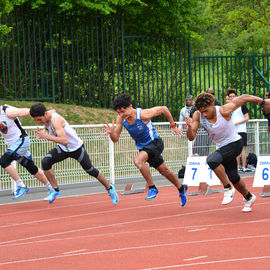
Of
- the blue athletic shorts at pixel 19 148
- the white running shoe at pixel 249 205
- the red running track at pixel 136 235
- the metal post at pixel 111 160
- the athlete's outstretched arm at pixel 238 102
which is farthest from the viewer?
the metal post at pixel 111 160

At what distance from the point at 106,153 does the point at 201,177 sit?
325 cm

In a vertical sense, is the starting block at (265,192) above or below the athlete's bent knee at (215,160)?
below

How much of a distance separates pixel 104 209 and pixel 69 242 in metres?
3.31

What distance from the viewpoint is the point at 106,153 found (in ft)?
50.1

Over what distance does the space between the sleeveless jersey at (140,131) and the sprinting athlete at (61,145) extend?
997mm

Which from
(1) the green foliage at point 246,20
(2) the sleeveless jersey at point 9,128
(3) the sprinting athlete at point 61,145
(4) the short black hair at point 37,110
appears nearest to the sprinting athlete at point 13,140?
(2) the sleeveless jersey at point 9,128

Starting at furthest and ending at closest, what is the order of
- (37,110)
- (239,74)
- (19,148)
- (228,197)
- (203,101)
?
1. (239,74)
2. (19,148)
3. (37,110)
4. (228,197)
5. (203,101)

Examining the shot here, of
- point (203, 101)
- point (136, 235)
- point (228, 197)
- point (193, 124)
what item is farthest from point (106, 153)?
point (136, 235)

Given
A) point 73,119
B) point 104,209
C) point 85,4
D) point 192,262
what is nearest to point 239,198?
point 104,209

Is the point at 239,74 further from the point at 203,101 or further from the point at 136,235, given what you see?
the point at 136,235

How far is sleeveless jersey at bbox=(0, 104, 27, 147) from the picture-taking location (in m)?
11.5

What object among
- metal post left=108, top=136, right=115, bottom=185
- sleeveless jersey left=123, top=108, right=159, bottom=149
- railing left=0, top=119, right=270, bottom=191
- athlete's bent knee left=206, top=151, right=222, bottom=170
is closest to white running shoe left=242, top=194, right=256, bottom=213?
athlete's bent knee left=206, top=151, right=222, bottom=170

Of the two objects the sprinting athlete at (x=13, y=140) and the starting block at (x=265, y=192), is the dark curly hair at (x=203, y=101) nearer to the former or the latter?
the starting block at (x=265, y=192)

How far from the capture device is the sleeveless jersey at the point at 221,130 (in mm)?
9070
